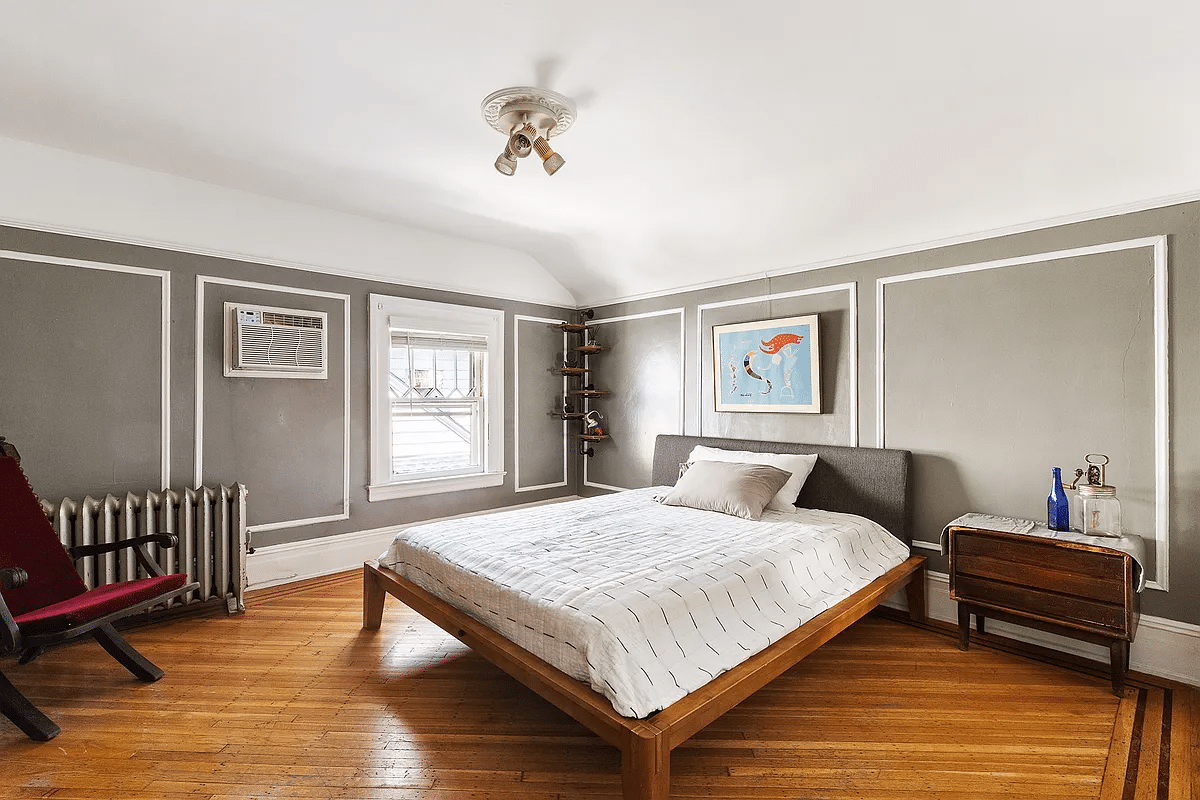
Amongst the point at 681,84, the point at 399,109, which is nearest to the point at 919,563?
the point at 681,84

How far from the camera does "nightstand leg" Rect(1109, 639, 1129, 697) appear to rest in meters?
2.47

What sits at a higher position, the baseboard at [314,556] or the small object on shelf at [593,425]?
the small object on shelf at [593,425]

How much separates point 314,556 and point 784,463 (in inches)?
130

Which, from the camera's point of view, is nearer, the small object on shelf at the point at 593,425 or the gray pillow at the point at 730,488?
the gray pillow at the point at 730,488

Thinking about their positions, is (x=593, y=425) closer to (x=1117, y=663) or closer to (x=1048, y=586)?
(x=1048, y=586)

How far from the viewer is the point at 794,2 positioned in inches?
73.8

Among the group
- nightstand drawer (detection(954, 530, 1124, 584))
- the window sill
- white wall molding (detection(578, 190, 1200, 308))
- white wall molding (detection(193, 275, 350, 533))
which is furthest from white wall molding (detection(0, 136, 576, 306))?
nightstand drawer (detection(954, 530, 1124, 584))

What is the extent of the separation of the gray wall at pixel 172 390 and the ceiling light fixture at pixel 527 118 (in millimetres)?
2171

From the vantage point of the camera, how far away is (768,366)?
4.08 meters

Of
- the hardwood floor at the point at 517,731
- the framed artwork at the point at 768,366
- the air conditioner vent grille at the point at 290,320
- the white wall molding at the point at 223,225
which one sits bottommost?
the hardwood floor at the point at 517,731

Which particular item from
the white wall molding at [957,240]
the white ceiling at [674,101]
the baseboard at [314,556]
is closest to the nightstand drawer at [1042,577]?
the white wall molding at [957,240]

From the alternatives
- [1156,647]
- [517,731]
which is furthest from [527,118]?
[1156,647]

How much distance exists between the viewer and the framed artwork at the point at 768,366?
3857 mm

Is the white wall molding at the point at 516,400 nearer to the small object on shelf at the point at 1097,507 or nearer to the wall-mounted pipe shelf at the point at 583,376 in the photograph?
the wall-mounted pipe shelf at the point at 583,376
